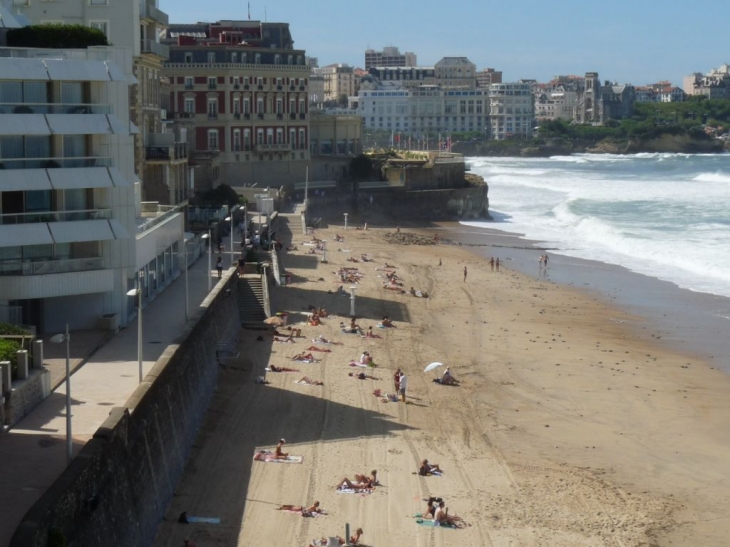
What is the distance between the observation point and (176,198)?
4106 cm

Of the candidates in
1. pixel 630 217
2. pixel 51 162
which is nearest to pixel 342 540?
pixel 51 162

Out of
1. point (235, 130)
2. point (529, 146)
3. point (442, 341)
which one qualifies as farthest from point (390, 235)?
point (529, 146)

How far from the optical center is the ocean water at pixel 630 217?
47.7 m

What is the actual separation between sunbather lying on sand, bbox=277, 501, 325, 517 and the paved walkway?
2.91m

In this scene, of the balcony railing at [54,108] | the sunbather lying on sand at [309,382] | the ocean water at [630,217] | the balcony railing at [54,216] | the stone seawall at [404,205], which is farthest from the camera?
the stone seawall at [404,205]

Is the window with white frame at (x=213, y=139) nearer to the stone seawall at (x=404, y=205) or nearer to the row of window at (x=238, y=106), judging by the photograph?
the row of window at (x=238, y=106)

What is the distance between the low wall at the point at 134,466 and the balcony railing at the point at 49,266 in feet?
7.46

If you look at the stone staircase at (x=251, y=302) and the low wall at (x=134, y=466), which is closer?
the low wall at (x=134, y=466)

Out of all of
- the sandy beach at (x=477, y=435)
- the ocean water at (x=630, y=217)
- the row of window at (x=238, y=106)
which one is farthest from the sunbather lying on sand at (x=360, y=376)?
the row of window at (x=238, y=106)

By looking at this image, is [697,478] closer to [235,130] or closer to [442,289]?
[442,289]

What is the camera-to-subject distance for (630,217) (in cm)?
6881

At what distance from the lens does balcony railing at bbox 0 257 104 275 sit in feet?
74.5

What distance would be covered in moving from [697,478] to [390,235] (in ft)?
122

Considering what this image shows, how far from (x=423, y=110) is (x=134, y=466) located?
170 m
